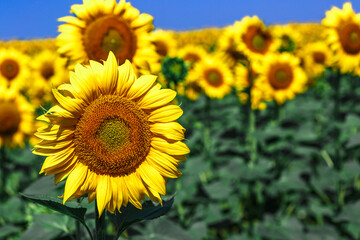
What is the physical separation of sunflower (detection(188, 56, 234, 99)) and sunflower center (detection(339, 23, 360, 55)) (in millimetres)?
1738

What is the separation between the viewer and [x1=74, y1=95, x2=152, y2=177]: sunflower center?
142 cm

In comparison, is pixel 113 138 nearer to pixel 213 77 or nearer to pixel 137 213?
pixel 137 213

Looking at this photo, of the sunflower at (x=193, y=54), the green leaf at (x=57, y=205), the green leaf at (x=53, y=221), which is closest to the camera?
the green leaf at (x=57, y=205)

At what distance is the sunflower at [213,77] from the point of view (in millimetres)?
5505

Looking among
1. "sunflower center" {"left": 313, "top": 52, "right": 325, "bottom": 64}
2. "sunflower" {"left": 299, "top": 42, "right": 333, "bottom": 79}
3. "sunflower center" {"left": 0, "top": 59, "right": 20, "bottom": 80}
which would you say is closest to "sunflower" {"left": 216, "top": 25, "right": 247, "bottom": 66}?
"sunflower" {"left": 299, "top": 42, "right": 333, "bottom": 79}

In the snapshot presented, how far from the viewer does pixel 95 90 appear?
1.40 meters

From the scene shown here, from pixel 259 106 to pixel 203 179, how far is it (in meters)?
1.19

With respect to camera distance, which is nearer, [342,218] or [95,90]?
[95,90]

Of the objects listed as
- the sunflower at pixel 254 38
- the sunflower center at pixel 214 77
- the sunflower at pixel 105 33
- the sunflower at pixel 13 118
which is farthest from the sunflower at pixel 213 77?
the sunflower at pixel 105 33

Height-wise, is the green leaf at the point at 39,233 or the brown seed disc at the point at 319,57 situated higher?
the brown seed disc at the point at 319,57

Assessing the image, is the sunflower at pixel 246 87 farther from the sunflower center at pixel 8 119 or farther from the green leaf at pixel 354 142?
the sunflower center at pixel 8 119

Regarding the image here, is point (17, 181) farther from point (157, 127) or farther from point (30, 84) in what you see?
point (157, 127)

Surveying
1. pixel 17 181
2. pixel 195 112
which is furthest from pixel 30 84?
pixel 195 112

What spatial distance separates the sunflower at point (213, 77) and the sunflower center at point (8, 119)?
229cm
